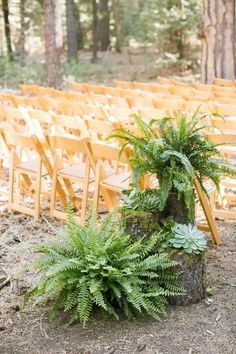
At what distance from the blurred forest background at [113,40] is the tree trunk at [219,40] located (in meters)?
A: 1.88

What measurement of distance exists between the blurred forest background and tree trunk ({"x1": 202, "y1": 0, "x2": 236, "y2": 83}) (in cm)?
188

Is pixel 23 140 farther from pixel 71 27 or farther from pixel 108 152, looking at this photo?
pixel 71 27

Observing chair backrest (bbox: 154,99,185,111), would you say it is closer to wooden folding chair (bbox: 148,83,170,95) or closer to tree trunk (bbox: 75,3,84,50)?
wooden folding chair (bbox: 148,83,170,95)

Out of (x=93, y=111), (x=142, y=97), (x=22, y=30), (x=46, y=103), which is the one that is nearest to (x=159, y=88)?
(x=142, y=97)

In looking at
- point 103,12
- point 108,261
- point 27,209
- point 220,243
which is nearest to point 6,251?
point 27,209

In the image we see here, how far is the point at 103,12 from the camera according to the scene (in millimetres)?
22469

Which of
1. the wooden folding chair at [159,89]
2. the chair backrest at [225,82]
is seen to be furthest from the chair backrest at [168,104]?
the chair backrest at [225,82]

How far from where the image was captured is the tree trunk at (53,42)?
1179cm

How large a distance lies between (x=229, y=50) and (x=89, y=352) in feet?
31.8

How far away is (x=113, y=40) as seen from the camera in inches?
978

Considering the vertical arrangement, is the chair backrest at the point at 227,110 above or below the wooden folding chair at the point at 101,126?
above

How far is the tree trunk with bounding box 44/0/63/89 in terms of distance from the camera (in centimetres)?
1179

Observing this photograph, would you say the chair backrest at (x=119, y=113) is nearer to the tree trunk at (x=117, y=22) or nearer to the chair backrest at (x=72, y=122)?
the chair backrest at (x=72, y=122)

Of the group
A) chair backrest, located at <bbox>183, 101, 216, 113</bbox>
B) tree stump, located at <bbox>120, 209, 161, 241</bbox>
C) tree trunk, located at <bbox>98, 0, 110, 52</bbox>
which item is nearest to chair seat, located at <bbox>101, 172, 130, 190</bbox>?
tree stump, located at <bbox>120, 209, 161, 241</bbox>
